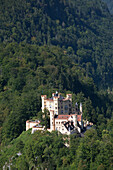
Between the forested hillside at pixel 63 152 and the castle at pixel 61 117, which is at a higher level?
the castle at pixel 61 117

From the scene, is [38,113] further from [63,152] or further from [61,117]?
[63,152]

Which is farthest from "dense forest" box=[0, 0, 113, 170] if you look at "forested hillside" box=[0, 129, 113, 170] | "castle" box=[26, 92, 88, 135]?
"castle" box=[26, 92, 88, 135]

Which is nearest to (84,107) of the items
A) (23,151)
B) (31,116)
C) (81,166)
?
(31,116)

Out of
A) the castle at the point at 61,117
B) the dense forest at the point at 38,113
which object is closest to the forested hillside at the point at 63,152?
the dense forest at the point at 38,113

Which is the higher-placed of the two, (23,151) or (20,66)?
(20,66)

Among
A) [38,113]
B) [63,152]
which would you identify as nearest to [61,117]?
[63,152]

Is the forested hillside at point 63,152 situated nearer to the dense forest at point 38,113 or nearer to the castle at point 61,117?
the dense forest at point 38,113

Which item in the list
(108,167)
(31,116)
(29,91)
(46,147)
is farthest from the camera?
(29,91)

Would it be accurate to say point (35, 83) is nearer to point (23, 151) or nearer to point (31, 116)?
point (31, 116)
